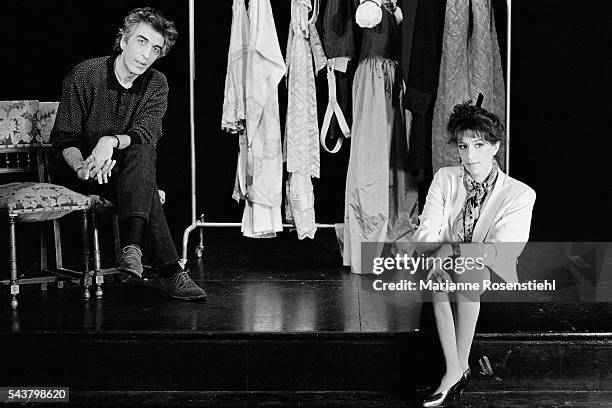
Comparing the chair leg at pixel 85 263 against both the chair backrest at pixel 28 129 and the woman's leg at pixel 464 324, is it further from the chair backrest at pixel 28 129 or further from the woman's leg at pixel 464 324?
the woman's leg at pixel 464 324

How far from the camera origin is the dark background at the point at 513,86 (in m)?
4.74

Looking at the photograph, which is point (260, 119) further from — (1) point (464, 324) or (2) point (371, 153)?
(1) point (464, 324)

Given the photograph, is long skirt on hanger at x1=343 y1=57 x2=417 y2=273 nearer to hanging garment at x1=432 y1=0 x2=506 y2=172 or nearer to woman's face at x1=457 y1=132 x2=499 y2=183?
hanging garment at x1=432 y1=0 x2=506 y2=172

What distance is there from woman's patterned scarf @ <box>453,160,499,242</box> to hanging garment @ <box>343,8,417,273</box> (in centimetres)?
86

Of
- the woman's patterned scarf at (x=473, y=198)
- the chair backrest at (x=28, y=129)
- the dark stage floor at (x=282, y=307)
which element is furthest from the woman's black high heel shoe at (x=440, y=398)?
the chair backrest at (x=28, y=129)

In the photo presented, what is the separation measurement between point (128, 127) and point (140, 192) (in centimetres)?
34

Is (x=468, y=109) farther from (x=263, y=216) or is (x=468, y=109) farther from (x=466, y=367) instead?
(x=263, y=216)

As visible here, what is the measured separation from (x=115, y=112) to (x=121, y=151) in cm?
21

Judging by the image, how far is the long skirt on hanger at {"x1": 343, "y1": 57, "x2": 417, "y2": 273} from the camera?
414 cm

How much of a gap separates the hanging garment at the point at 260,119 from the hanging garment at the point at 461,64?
0.66m

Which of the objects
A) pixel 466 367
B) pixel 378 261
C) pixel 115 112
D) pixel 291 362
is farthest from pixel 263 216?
pixel 466 367

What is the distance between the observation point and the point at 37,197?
368 cm

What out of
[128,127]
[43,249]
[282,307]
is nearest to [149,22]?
[128,127]

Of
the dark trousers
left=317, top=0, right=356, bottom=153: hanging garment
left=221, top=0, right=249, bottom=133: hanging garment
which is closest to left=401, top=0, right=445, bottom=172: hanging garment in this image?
left=317, top=0, right=356, bottom=153: hanging garment
